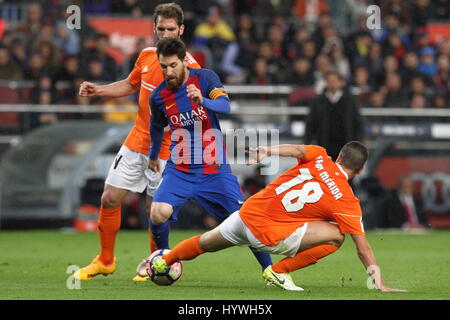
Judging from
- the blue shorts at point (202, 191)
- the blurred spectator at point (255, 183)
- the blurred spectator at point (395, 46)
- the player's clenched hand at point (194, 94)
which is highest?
the player's clenched hand at point (194, 94)

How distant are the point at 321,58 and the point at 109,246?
1059cm

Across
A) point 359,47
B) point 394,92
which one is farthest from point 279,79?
point 359,47

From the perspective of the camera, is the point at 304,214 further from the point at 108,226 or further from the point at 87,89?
the point at 87,89

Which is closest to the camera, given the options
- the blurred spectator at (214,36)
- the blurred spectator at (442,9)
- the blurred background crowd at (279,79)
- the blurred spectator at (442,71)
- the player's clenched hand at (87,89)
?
the player's clenched hand at (87,89)

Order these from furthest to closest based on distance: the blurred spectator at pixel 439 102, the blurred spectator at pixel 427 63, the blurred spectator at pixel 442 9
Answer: the blurred spectator at pixel 442 9, the blurred spectator at pixel 427 63, the blurred spectator at pixel 439 102

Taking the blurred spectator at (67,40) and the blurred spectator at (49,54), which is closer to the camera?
the blurred spectator at (49,54)

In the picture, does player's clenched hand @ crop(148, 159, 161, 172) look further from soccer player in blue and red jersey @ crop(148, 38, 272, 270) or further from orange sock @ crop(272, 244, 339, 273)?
orange sock @ crop(272, 244, 339, 273)

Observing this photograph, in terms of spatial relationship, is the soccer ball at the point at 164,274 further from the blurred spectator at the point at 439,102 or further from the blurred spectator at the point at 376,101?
the blurred spectator at the point at 439,102

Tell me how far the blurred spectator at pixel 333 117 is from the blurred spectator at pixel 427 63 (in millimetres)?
7182

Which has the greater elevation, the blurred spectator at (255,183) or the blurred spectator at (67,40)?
the blurred spectator at (67,40)

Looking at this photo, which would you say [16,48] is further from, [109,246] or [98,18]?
[109,246]

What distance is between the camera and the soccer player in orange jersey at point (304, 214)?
8.61 metres

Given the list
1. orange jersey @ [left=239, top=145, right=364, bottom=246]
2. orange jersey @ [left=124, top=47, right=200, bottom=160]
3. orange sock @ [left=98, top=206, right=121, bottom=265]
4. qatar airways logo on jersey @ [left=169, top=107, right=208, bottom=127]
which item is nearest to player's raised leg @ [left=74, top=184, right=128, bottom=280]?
orange sock @ [left=98, top=206, right=121, bottom=265]

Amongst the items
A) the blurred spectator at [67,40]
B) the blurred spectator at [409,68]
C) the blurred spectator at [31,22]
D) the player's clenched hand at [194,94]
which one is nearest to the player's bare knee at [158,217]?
the player's clenched hand at [194,94]
